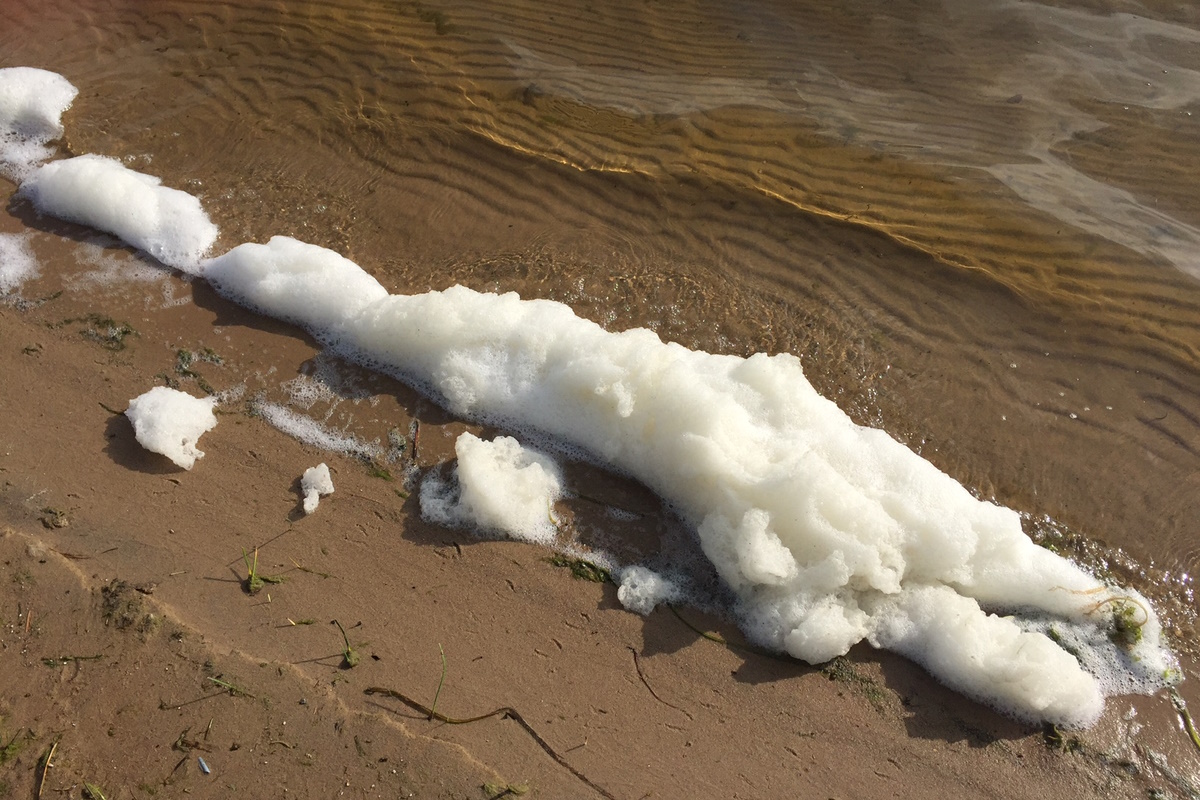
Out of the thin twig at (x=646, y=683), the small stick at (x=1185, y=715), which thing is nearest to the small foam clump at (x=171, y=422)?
the thin twig at (x=646, y=683)

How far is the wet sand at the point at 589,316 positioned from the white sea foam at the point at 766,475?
0.57 feet

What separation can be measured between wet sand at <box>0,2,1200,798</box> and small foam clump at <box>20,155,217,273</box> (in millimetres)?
144

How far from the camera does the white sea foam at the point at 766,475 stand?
336 cm

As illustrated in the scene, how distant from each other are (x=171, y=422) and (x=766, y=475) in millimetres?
2995

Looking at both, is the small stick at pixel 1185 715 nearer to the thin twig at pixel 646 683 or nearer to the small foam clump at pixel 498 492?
the thin twig at pixel 646 683

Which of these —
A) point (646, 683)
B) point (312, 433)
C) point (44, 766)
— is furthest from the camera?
point (312, 433)

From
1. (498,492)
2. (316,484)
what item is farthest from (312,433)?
(498,492)

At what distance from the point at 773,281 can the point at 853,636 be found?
2403 millimetres

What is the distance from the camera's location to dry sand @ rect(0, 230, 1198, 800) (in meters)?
2.88

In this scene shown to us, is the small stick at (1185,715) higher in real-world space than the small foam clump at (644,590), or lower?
higher

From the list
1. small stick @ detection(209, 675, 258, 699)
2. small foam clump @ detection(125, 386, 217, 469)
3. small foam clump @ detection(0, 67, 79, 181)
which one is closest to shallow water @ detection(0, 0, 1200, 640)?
small foam clump @ detection(0, 67, 79, 181)

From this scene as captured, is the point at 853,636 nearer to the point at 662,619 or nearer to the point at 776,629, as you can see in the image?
the point at 776,629

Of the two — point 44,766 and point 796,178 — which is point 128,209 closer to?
point 44,766

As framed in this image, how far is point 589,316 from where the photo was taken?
4.66m
